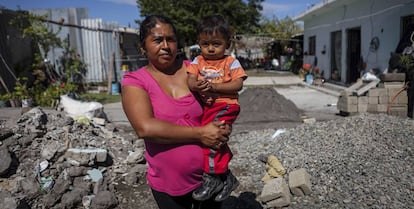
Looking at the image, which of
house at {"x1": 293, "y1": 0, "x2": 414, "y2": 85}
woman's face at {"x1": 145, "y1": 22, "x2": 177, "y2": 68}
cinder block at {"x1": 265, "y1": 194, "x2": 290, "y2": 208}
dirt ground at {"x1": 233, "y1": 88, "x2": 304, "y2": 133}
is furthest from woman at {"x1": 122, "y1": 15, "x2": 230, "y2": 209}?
house at {"x1": 293, "y1": 0, "x2": 414, "y2": 85}

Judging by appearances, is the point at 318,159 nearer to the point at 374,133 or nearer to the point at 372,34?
the point at 374,133

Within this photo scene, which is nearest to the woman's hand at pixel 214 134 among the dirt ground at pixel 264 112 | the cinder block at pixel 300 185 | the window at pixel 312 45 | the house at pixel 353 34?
the cinder block at pixel 300 185

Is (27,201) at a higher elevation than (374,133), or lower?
lower

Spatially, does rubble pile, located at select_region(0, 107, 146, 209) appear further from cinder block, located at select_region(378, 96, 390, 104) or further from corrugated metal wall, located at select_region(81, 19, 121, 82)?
corrugated metal wall, located at select_region(81, 19, 121, 82)

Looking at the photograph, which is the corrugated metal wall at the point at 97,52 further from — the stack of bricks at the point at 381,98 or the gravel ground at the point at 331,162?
the stack of bricks at the point at 381,98

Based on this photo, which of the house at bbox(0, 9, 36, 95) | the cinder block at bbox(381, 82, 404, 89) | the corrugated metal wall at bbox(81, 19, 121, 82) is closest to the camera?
the cinder block at bbox(381, 82, 404, 89)

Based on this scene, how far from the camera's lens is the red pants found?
176 cm

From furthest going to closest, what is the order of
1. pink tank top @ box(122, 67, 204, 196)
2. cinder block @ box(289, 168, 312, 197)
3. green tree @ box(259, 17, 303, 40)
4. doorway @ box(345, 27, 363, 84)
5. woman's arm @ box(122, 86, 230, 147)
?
1. green tree @ box(259, 17, 303, 40)
2. doorway @ box(345, 27, 363, 84)
3. cinder block @ box(289, 168, 312, 197)
4. pink tank top @ box(122, 67, 204, 196)
5. woman's arm @ box(122, 86, 230, 147)

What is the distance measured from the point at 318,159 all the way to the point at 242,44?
78.0 ft

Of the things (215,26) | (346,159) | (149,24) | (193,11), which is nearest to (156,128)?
(149,24)

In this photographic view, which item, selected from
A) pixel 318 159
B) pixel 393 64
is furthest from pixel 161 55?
pixel 393 64

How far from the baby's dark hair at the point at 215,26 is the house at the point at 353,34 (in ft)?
27.0

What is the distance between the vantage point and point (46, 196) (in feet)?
12.6

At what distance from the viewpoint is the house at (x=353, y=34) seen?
9.55 m
